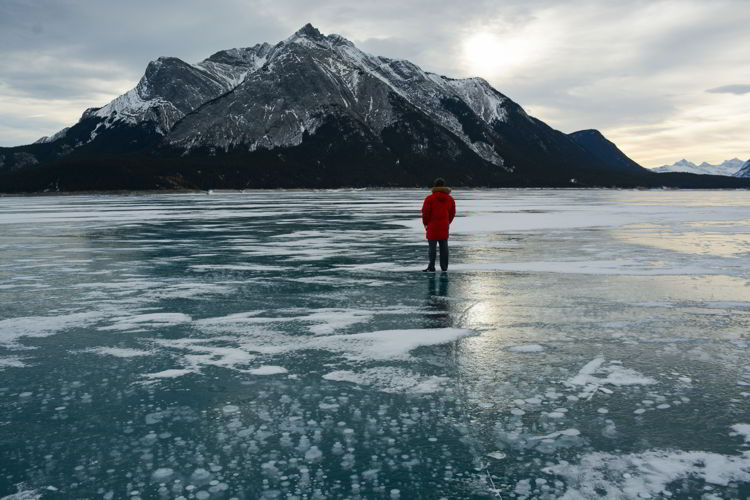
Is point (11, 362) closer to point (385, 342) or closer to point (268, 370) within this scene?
point (268, 370)

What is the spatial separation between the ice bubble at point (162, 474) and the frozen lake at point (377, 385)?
2 centimetres

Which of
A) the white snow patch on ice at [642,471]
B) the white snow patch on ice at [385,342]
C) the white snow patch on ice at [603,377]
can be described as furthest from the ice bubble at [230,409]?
the white snow patch on ice at [603,377]

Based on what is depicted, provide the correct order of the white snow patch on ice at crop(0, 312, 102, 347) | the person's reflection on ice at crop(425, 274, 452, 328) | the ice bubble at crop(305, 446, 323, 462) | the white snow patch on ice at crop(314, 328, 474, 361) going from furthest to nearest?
the person's reflection on ice at crop(425, 274, 452, 328) → the white snow patch on ice at crop(0, 312, 102, 347) → the white snow patch on ice at crop(314, 328, 474, 361) → the ice bubble at crop(305, 446, 323, 462)

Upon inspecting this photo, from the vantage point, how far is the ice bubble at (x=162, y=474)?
4434 mm

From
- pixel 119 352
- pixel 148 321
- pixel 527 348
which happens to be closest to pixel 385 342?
pixel 527 348

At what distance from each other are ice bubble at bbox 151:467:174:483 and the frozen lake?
2 centimetres

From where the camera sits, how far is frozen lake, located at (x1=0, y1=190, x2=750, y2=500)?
14.7ft

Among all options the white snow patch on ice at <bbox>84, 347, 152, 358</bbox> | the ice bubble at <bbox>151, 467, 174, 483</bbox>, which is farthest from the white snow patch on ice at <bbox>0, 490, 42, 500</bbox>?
the white snow patch on ice at <bbox>84, 347, 152, 358</bbox>

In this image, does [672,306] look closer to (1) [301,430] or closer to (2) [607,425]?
(2) [607,425]

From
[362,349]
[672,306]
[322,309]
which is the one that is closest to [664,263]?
[672,306]

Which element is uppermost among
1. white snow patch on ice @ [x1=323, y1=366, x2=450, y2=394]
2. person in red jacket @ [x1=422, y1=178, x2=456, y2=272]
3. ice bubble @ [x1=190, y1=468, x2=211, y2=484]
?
person in red jacket @ [x1=422, y1=178, x2=456, y2=272]

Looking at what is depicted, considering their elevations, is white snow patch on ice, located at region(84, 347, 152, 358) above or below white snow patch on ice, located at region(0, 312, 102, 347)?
above

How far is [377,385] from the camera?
6.52 metres

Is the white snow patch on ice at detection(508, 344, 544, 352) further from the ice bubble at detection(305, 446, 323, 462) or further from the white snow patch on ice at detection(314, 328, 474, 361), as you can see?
the ice bubble at detection(305, 446, 323, 462)
